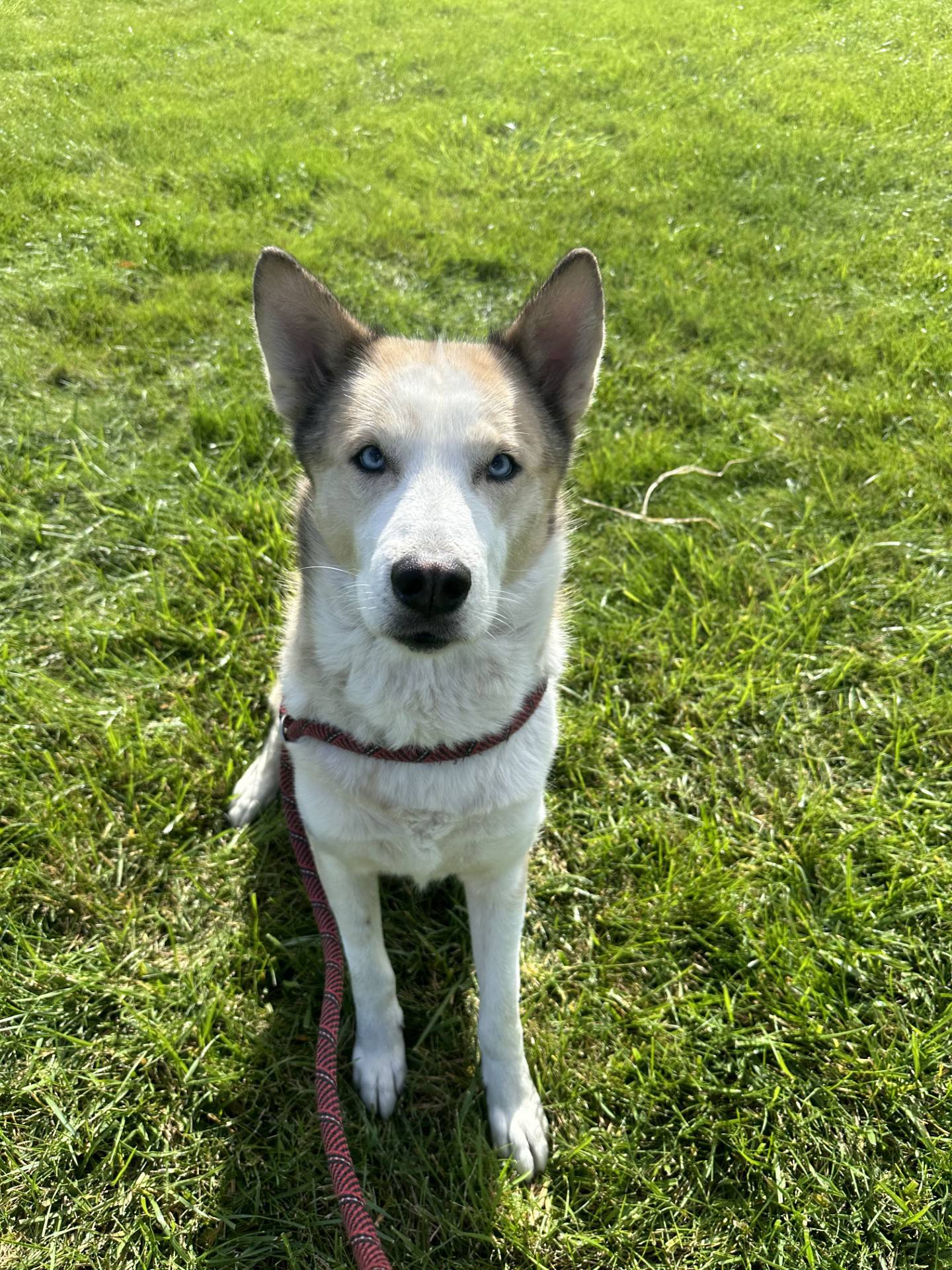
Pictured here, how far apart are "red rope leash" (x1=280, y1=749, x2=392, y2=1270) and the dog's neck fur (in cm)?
65

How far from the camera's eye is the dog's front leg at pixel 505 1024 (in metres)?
2.27

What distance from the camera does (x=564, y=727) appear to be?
3281 millimetres

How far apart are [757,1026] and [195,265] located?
19.1 feet

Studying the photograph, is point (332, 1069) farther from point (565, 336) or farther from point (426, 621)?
point (565, 336)

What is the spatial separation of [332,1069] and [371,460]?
5.39 ft

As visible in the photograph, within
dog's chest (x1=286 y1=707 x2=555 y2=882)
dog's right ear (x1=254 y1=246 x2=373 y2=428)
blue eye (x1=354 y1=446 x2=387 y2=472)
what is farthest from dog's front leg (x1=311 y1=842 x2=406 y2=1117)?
dog's right ear (x1=254 y1=246 x2=373 y2=428)

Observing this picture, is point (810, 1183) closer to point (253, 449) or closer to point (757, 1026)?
point (757, 1026)

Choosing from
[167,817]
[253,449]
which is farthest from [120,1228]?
[253,449]

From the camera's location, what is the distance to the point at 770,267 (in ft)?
18.8

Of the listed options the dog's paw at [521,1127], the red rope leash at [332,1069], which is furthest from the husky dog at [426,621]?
the red rope leash at [332,1069]

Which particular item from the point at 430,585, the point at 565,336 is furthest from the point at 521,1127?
the point at 565,336

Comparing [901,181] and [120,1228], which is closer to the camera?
[120,1228]

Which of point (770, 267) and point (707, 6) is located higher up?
point (707, 6)

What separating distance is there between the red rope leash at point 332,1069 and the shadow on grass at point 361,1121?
11cm
